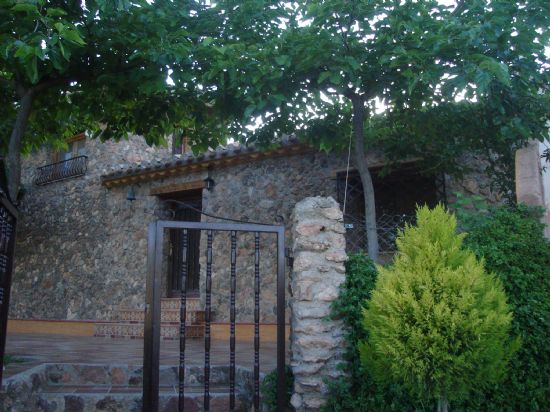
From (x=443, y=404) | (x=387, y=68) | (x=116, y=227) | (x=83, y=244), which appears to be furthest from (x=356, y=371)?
(x=83, y=244)

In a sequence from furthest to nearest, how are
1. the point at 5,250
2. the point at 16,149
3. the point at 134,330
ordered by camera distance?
the point at 134,330, the point at 16,149, the point at 5,250

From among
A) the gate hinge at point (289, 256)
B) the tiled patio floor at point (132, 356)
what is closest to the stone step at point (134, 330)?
the tiled patio floor at point (132, 356)

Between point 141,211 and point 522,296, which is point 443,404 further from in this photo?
point 141,211

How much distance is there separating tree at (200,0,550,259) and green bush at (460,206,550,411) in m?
1.02

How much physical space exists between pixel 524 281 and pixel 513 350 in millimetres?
591

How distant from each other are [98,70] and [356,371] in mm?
3593

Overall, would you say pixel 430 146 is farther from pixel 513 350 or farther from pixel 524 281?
pixel 513 350

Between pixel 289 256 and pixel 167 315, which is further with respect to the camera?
pixel 167 315

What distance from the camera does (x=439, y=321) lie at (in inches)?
98.9

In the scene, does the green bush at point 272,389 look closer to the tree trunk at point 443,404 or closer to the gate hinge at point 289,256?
the gate hinge at point 289,256

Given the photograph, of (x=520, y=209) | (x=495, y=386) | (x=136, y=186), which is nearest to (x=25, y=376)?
(x=495, y=386)

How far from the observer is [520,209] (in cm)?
369

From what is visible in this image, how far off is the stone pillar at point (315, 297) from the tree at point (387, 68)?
125 centimetres

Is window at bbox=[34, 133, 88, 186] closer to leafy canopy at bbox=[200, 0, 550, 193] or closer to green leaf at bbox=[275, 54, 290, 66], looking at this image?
leafy canopy at bbox=[200, 0, 550, 193]
